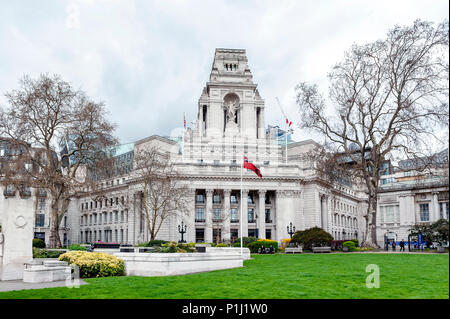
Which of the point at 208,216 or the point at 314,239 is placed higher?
the point at 208,216

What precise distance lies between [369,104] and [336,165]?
647 cm

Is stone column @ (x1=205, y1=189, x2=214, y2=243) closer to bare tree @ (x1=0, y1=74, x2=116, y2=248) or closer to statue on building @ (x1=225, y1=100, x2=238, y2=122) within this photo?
statue on building @ (x1=225, y1=100, x2=238, y2=122)

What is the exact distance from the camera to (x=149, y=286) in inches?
612

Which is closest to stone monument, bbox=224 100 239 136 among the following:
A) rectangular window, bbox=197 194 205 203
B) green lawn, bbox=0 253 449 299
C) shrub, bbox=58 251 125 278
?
rectangular window, bbox=197 194 205 203

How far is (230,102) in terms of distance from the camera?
9650 centimetres

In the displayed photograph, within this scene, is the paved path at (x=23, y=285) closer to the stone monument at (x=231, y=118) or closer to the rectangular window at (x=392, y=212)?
the rectangular window at (x=392, y=212)

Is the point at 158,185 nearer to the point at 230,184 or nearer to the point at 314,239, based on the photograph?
the point at 230,184

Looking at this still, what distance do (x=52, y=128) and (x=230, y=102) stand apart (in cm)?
5378

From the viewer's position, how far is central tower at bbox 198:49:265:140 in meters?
93.2

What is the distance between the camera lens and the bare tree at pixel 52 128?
4569cm

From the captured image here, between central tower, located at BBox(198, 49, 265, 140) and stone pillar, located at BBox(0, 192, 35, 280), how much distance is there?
232 ft

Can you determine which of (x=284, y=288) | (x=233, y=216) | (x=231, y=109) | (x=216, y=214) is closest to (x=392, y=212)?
(x=284, y=288)

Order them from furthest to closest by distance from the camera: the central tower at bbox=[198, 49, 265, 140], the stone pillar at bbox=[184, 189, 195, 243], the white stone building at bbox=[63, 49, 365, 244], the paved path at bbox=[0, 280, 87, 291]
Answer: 1. the central tower at bbox=[198, 49, 265, 140]
2. the white stone building at bbox=[63, 49, 365, 244]
3. the stone pillar at bbox=[184, 189, 195, 243]
4. the paved path at bbox=[0, 280, 87, 291]

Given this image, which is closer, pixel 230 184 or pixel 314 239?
pixel 314 239
